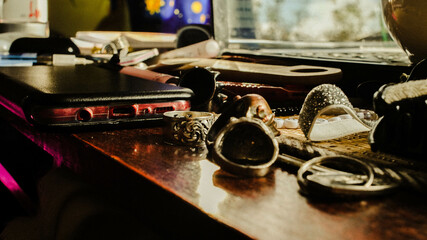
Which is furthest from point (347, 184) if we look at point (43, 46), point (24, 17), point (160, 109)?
point (24, 17)

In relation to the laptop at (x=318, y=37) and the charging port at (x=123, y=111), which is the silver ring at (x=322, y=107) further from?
the laptop at (x=318, y=37)

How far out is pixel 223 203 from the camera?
1.35ft

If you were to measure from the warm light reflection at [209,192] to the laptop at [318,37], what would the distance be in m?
0.68

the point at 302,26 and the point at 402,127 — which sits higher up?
the point at 302,26

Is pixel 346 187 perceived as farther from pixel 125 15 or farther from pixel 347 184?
pixel 125 15

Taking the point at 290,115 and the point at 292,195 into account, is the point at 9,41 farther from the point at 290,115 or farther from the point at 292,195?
the point at 292,195

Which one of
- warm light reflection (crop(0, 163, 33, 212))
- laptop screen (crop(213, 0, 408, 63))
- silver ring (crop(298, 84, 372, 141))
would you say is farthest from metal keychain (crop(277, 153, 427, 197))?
laptop screen (crop(213, 0, 408, 63))

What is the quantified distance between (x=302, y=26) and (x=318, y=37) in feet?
0.36

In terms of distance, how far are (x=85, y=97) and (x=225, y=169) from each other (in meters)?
0.34

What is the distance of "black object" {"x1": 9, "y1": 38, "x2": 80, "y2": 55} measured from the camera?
6.40ft

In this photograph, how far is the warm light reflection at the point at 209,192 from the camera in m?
0.40

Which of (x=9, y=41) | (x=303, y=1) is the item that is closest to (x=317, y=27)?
(x=303, y=1)

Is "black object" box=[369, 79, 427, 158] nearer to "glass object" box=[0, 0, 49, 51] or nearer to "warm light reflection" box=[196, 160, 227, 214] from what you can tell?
"warm light reflection" box=[196, 160, 227, 214]

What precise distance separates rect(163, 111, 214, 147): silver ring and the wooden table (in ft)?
0.06
